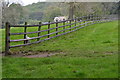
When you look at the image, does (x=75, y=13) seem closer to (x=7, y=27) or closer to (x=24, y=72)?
(x=7, y=27)

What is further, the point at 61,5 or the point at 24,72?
the point at 61,5

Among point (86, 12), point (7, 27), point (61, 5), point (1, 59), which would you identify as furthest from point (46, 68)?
point (86, 12)

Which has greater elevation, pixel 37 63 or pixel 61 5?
pixel 61 5

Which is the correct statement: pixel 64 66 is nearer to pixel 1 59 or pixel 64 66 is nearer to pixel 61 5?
pixel 1 59

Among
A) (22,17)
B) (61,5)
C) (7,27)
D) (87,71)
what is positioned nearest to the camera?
(87,71)

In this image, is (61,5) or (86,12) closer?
(61,5)

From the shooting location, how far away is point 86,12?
42906mm

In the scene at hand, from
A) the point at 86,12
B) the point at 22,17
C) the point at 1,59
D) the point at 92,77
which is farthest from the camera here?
the point at 22,17

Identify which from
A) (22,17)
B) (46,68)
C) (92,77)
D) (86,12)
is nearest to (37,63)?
(46,68)

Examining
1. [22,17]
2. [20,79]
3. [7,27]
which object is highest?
[22,17]

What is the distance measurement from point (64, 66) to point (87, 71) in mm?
851

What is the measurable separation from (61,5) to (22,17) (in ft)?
47.4

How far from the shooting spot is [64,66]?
21.9 feet

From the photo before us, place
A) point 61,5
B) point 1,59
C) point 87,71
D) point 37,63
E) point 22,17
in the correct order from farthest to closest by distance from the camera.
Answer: point 22,17, point 61,5, point 1,59, point 37,63, point 87,71
